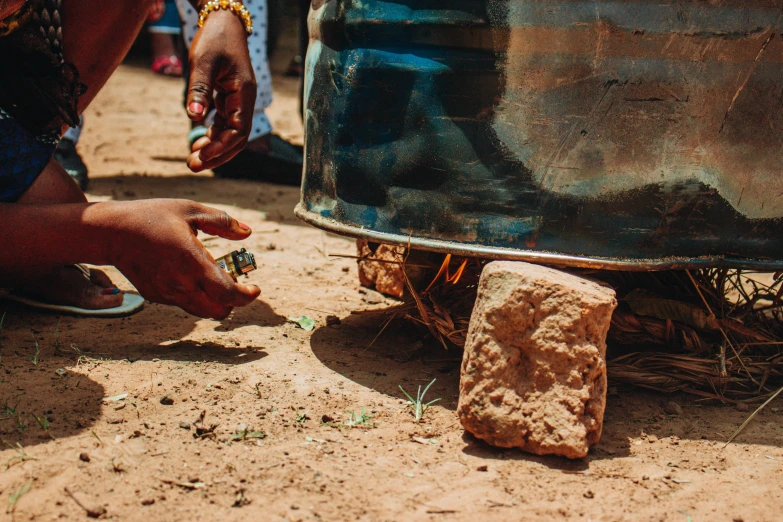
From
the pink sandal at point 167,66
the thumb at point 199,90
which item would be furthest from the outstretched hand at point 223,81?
the pink sandal at point 167,66

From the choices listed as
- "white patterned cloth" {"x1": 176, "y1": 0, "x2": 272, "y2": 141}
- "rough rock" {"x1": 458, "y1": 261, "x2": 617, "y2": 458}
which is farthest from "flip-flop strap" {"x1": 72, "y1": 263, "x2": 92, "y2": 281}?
"white patterned cloth" {"x1": 176, "y1": 0, "x2": 272, "y2": 141}

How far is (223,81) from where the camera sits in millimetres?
2023

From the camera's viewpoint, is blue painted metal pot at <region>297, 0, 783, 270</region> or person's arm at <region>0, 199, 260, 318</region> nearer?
blue painted metal pot at <region>297, 0, 783, 270</region>

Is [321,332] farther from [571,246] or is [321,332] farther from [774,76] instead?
[774,76]

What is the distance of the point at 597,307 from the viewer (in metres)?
1.46

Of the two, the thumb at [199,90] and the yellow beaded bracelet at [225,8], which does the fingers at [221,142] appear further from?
the yellow beaded bracelet at [225,8]

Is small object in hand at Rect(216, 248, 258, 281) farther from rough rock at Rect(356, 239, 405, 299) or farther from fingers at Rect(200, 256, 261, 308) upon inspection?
rough rock at Rect(356, 239, 405, 299)

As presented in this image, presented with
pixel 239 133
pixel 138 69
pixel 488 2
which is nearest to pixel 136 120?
pixel 138 69

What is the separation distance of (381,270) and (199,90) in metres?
0.80

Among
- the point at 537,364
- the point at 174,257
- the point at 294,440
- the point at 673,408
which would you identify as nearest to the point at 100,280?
the point at 174,257

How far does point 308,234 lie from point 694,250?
66.5 inches

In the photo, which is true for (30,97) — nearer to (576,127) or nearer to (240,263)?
(240,263)

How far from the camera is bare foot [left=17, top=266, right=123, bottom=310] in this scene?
6.87 feet

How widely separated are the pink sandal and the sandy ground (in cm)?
584
